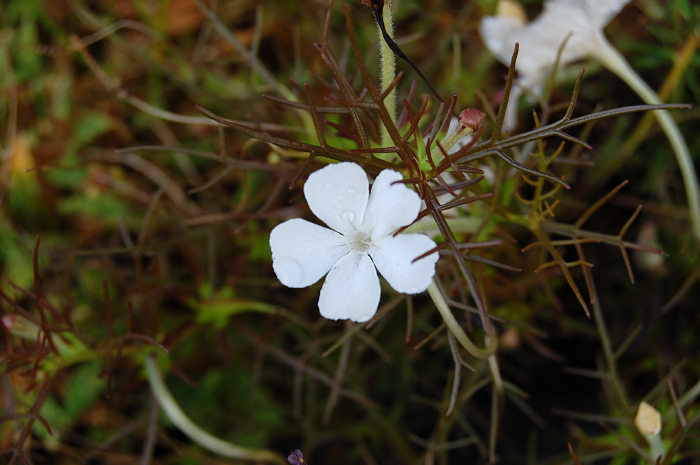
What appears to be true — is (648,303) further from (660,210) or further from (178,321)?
(178,321)

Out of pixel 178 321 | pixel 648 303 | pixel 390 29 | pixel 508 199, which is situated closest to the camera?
pixel 390 29

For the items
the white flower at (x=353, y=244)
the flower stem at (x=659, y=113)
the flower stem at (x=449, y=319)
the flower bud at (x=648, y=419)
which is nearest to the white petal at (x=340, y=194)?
the white flower at (x=353, y=244)

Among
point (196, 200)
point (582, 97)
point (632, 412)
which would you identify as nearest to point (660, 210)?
point (582, 97)

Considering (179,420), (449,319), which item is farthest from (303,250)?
(179,420)

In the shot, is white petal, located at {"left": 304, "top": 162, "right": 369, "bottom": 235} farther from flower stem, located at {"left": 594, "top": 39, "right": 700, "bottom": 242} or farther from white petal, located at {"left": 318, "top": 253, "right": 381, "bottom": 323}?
flower stem, located at {"left": 594, "top": 39, "right": 700, "bottom": 242}

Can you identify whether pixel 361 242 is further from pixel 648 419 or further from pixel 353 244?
pixel 648 419
